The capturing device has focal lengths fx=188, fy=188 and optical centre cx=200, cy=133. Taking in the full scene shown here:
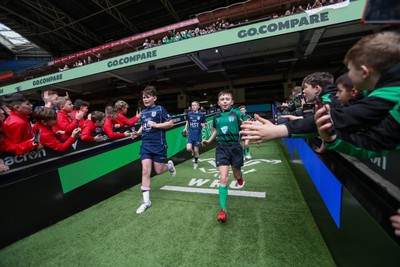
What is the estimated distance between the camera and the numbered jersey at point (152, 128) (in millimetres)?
3326

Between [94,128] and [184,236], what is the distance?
9.24ft

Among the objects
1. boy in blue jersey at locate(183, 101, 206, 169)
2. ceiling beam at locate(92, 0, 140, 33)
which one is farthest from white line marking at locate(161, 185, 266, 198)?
ceiling beam at locate(92, 0, 140, 33)

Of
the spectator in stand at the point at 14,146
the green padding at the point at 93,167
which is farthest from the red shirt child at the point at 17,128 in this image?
the green padding at the point at 93,167

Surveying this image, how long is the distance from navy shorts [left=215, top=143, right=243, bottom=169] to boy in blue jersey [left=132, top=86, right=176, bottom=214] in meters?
1.03

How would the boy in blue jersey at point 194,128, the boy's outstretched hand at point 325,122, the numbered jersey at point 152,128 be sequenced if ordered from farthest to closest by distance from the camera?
1. the boy in blue jersey at point 194,128
2. the numbered jersey at point 152,128
3. the boy's outstretched hand at point 325,122

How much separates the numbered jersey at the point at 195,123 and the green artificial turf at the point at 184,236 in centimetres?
250

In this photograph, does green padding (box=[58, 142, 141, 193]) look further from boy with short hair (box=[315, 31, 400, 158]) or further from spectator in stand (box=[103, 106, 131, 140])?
boy with short hair (box=[315, 31, 400, 158])

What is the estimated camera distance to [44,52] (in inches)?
1049

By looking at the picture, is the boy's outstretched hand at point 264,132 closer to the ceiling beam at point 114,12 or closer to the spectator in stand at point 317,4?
the spectator in stand at point 317,4

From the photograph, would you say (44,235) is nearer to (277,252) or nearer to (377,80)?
(277,252)

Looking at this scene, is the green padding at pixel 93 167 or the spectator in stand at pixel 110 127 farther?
the spectator in stand at pixel 110 127

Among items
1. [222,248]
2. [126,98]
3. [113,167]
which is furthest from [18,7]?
[222,248]

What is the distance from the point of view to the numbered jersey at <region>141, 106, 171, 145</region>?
3.33 m

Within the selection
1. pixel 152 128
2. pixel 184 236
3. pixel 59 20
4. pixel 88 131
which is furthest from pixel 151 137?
pixel 59 20
